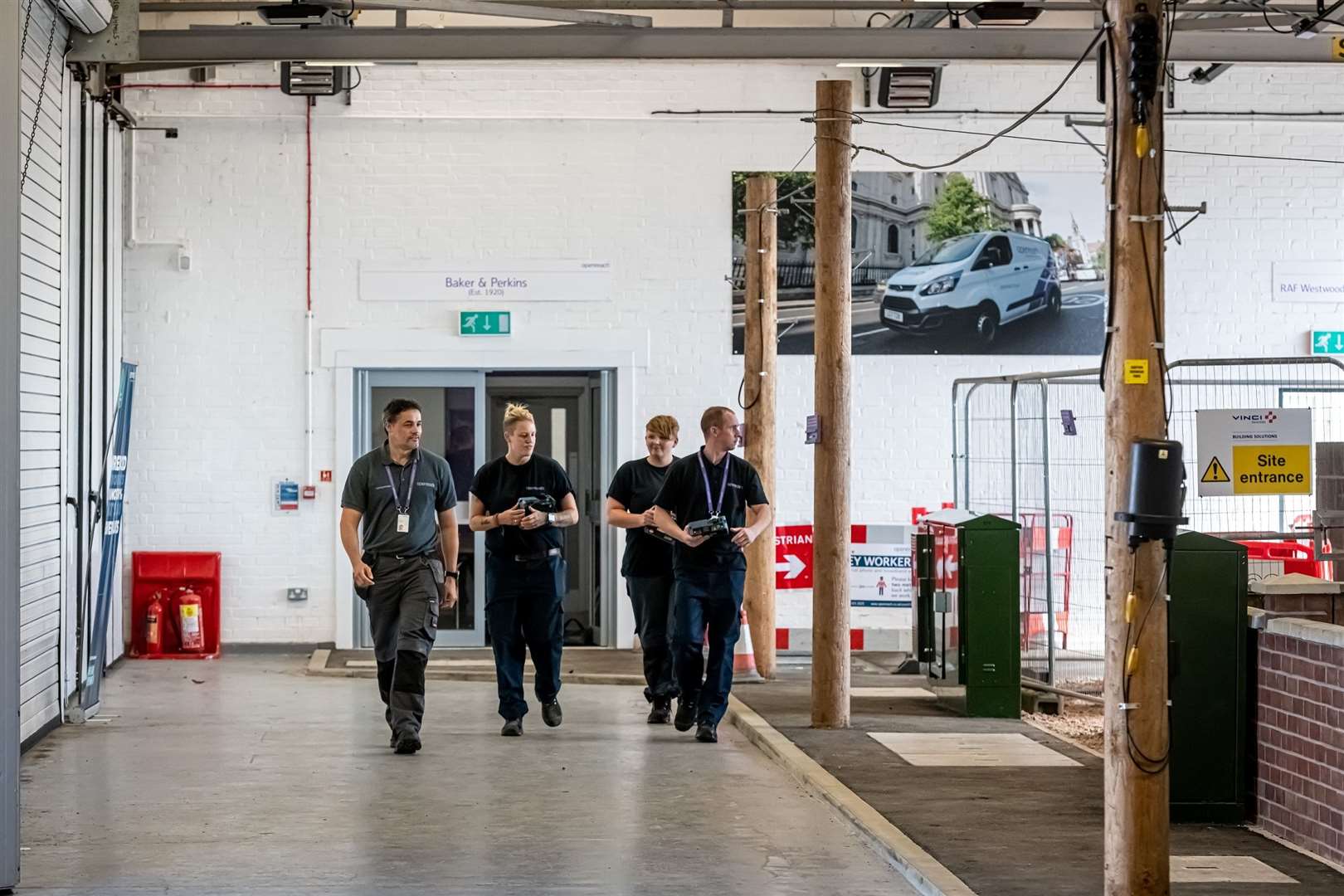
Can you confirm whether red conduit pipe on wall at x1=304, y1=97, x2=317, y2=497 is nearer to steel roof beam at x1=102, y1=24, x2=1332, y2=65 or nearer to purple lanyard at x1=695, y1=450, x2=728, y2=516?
steel roof beam at x1=102, y1=24, x2=1332, y2=65

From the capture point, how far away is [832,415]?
1005cm

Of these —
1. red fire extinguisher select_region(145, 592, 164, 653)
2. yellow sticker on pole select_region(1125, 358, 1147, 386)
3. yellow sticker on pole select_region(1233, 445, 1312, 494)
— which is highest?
yellow sticker on pole select_region(1125, 358, 1147, 386)

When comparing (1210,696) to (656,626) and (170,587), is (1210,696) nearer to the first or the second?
(656,626)

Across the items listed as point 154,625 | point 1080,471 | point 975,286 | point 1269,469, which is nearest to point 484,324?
point 154,625

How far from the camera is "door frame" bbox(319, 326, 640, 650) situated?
14766 mm

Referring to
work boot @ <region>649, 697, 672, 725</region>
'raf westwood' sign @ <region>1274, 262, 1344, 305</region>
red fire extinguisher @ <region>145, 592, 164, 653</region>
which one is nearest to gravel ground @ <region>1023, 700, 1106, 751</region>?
work boot @ <region>649, 697, 672, 725</region>

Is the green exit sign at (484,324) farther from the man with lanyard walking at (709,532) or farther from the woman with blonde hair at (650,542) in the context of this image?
the man with lanyard walking at (709,532)

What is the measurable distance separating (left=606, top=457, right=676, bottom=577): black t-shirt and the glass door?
482 centimetres

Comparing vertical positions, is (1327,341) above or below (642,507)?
above

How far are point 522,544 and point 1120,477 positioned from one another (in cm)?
469

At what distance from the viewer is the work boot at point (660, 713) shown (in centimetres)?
1068

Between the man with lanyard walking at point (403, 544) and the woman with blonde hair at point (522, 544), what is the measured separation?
42 centimetres

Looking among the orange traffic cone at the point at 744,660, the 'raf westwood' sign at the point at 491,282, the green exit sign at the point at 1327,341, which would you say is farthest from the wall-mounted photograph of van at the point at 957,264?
the orange traffic cone at the point at 744,660

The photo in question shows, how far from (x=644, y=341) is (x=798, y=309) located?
138 cm
